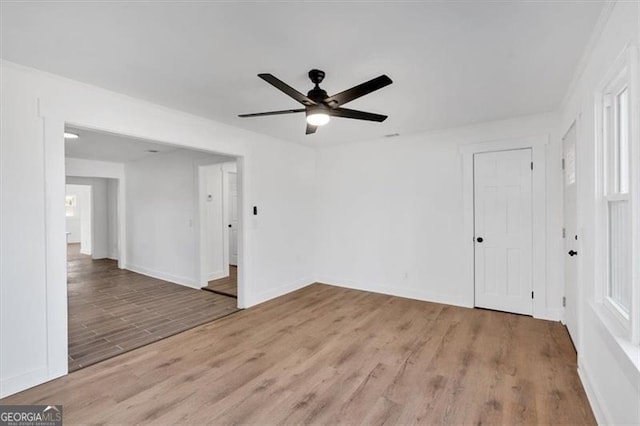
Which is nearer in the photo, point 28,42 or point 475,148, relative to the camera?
point 28,42

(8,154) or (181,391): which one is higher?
(8,154)

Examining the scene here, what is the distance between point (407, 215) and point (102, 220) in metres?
8.45

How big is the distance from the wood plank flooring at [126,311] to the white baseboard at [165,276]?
11cm

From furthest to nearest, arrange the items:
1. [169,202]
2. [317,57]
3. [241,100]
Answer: [169,202] → [241,100] → [317,57]

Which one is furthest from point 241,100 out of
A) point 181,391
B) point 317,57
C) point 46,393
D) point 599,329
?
point 599,329

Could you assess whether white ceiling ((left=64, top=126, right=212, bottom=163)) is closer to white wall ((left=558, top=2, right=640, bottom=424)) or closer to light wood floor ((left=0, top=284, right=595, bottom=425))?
light wood floor ((left=0, top=284, right=595, bottom=425))

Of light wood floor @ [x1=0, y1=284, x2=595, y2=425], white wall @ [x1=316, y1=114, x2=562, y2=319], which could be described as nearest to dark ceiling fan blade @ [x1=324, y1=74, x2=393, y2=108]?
light wood floor @ [x1=0, y1=284, x2=595, y2=425]

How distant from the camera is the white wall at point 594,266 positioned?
1453 mm

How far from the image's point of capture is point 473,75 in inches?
100

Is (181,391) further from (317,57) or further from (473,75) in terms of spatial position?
(473,75)

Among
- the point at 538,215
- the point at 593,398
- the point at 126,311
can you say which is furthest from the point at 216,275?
the point at 593,398

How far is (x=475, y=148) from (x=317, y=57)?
284 cm

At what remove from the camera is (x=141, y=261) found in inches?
249

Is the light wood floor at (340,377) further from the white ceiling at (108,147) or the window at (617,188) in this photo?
the white ceiling at (108,147)
